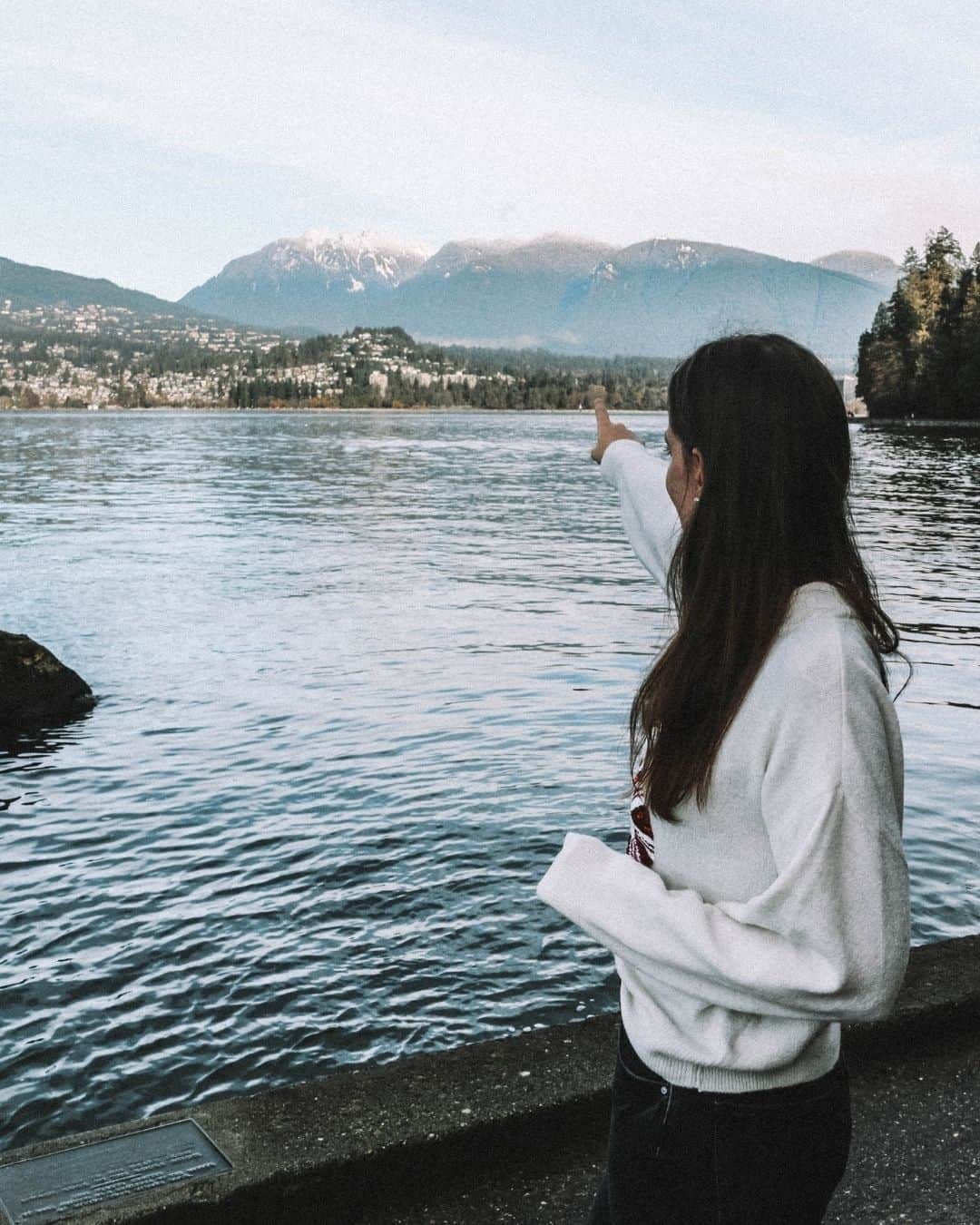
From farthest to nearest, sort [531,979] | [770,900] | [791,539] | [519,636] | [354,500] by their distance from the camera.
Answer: [354,500], [519,636], [531,979], [791,539], [770,900]

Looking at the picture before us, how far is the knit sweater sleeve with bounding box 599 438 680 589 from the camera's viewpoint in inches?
123

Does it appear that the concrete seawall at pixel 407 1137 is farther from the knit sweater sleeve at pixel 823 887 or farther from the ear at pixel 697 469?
the ear at pixel 697 469

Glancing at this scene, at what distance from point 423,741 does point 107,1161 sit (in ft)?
29.3

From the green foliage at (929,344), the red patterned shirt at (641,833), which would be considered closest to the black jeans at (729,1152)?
the red patterned shirt at (641,833)

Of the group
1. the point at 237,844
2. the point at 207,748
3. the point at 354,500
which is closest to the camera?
the point at 237,844


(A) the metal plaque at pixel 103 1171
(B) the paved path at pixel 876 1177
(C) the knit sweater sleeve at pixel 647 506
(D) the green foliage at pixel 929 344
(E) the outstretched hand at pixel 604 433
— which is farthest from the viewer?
(D) the green foliage at pixel 929 344

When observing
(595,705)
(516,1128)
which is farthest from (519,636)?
(516,1128)

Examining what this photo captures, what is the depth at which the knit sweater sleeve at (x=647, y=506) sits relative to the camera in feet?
10.3

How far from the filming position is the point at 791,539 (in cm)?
212

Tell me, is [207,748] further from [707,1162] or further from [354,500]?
[354,500]

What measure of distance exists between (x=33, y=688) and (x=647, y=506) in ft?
40.9

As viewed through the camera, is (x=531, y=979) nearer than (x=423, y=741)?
Yes

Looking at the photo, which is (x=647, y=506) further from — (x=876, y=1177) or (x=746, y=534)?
(x=876, y=1177)

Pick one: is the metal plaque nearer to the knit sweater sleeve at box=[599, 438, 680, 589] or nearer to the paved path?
the paved path
